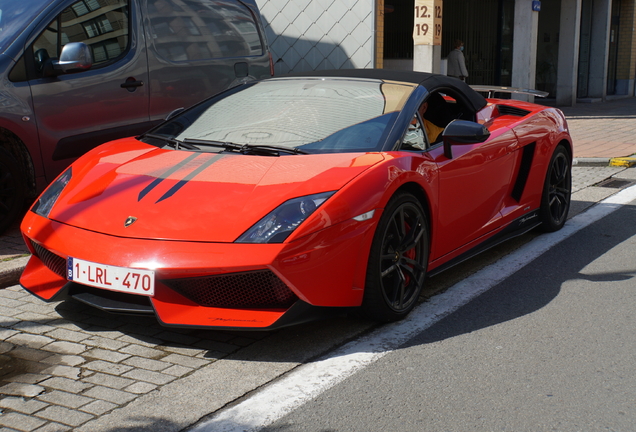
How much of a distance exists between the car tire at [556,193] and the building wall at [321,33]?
7.47 m

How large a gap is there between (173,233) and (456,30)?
58.9ft

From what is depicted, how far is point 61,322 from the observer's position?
3.82 meters

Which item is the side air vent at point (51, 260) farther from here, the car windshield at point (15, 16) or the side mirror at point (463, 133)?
the car windshield at point (15, 16)

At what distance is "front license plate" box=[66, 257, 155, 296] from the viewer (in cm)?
319

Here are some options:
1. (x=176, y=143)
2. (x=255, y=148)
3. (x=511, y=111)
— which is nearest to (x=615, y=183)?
(x=511, y=111)

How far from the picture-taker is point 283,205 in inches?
131

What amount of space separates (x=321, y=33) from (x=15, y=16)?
8.35 meters

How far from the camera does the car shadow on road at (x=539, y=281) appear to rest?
12.6 feet

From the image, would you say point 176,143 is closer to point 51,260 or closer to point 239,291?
point 51,260

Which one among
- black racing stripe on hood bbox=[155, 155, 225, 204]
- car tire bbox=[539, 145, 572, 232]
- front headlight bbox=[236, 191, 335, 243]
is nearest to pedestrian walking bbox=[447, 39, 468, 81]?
car tire bbox=[539, 145, 572, 232]

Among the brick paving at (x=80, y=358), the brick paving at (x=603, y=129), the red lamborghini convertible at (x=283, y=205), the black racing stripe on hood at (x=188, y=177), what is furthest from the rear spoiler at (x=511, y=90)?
the brick paving at (x=603, y=129)

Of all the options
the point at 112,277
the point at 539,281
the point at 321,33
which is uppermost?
the point at 321,33

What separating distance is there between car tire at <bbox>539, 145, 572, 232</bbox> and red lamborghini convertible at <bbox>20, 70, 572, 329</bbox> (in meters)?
0.71

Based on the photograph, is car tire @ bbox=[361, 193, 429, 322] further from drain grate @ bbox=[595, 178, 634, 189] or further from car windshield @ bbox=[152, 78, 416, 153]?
drain grate @ bbox=[595, 178, 634, 189]
